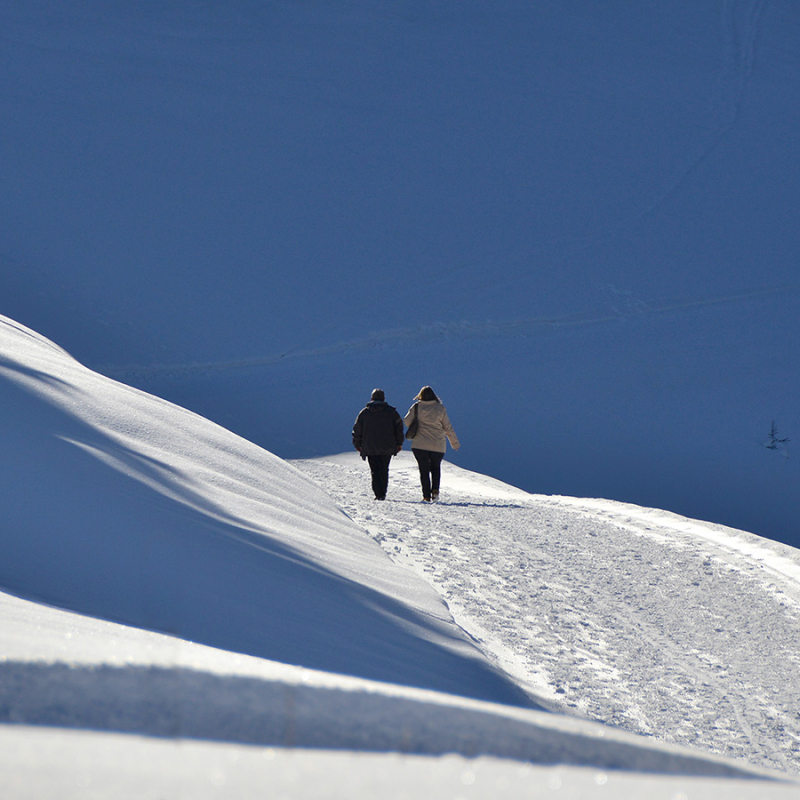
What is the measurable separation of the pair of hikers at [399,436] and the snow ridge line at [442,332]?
9.59 m

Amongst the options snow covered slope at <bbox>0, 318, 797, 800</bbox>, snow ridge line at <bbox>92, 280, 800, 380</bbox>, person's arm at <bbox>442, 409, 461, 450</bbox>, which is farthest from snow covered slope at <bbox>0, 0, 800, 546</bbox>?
snow covered slope at <bbox>0, 318, 797, 800</bbox>

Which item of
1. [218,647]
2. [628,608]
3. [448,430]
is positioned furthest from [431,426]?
[218,647]

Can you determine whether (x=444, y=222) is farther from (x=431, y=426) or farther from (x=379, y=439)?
(x=379, y=439)

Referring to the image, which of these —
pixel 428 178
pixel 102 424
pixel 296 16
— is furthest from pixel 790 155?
pixel 102 424

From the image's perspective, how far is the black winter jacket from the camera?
30.8ft

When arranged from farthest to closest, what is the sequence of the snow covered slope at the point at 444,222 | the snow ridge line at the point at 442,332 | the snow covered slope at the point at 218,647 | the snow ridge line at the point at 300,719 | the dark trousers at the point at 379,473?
the snow ridge line at the point at 442,332 → the snow covered slope at the point at 444,222 → the dark trousers at the point at 379,473 → the snow ridge line at the point at 300,719 → the snow covered slope at the point at 218,647

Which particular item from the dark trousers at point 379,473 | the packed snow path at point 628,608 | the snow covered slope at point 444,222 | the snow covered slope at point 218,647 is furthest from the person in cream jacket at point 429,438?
the snow covered slope at point 444,222

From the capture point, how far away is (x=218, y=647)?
2787mm

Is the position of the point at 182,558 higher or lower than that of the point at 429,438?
lower

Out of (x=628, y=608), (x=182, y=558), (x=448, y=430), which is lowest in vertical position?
(x=628, y=608)

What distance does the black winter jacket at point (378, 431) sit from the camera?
9398 mm

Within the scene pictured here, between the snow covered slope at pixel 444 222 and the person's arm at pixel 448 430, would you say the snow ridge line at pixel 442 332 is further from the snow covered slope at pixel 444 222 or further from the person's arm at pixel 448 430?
the person's arm at pixel 448 430

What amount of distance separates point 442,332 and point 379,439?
34.7 ft

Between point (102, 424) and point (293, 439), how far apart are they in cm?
1137
